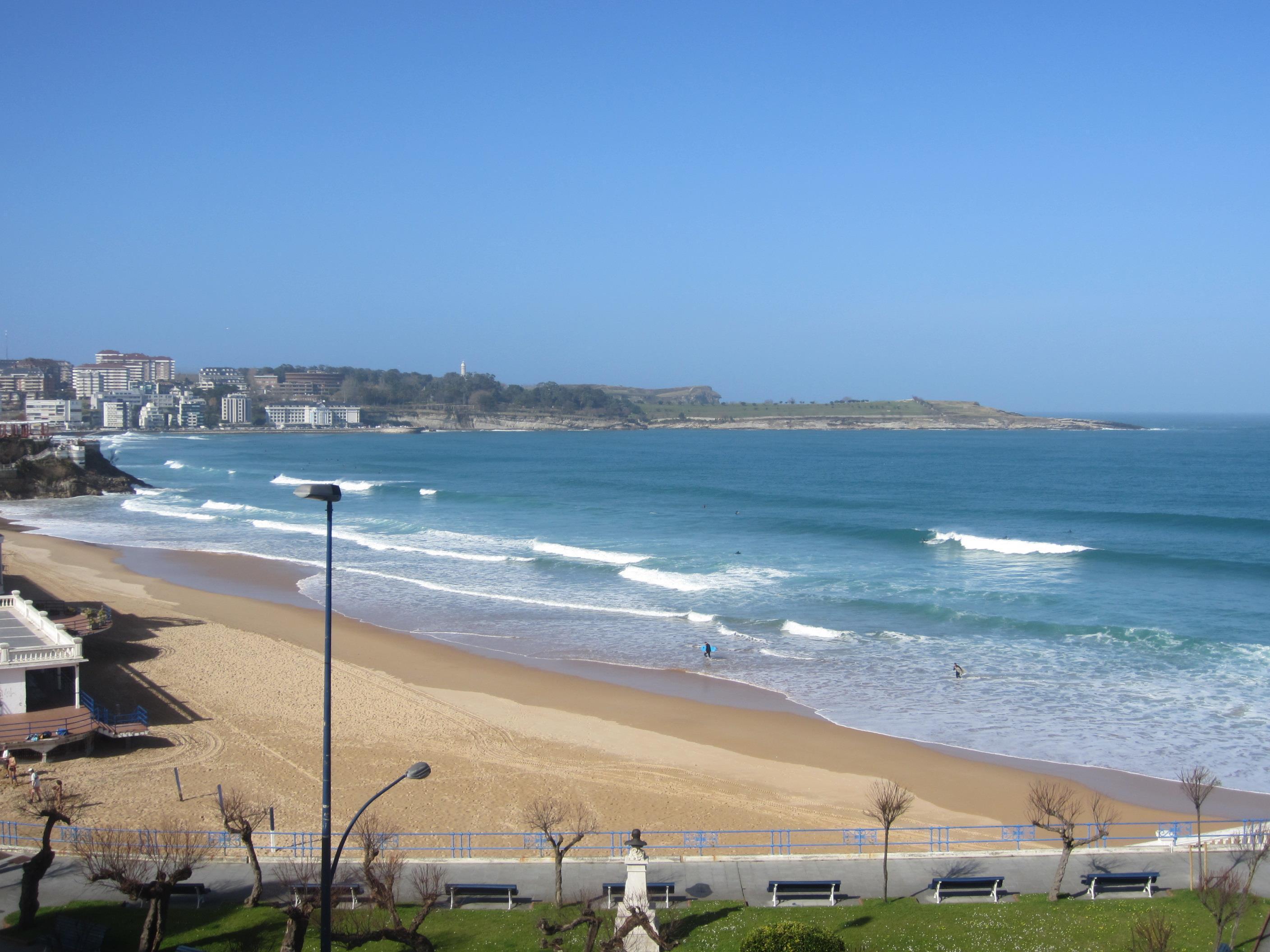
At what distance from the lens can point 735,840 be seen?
16.4 m

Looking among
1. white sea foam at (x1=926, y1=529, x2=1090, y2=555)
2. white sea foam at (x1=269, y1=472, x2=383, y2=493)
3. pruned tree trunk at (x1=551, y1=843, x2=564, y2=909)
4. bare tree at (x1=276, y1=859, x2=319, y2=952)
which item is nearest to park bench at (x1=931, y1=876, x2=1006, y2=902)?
pruned tree trunk at (x1=551, y1=843, x2=564, y2=909)

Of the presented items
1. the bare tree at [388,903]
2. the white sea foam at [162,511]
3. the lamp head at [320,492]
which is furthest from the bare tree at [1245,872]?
the white sea foam at [162,511]

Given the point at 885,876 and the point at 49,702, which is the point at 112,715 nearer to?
the point at 49,702

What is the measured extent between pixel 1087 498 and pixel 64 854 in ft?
210

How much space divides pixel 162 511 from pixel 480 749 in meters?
50.9

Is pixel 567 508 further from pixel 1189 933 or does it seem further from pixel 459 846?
pixel 1189 933

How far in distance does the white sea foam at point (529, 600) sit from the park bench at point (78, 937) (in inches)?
912

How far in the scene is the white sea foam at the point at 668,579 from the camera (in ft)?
126

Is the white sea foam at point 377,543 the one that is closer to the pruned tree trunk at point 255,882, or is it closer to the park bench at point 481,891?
the park bench at point 481,891

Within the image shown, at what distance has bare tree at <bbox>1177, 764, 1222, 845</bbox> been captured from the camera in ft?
45.7

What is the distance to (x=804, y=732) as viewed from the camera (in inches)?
870

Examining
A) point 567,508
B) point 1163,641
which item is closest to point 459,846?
point 1163,641

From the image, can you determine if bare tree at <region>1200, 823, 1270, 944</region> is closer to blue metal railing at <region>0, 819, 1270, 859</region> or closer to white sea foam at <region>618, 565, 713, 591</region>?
blue metal railing at <region>0, 819, 1270, 859</region>

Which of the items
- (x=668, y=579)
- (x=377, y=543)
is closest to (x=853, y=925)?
(x=668, y=579)
